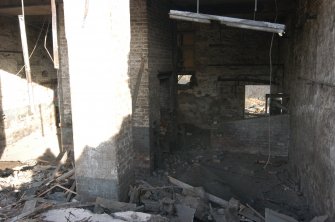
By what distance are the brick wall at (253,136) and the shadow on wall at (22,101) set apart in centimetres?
587

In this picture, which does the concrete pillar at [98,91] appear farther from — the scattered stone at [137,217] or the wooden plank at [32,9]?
the wooden plank at [32,9]

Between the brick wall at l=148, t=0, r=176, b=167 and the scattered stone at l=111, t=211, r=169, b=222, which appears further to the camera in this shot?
the brick wall at l=148, t=0, r=176, b=167

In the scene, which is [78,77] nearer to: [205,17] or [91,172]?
[91,172]

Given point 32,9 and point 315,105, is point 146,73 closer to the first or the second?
point 32,9

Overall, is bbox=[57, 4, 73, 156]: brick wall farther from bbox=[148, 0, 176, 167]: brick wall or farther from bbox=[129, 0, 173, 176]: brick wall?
bbox=[148, 0, 176, 167]: brick wall

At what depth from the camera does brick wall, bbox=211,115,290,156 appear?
10297 millimetres

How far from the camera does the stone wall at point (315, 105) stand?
5617 millimetres

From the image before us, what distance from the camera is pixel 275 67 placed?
41.9 ft

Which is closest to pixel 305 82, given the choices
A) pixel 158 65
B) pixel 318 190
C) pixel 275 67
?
pixel 318 190

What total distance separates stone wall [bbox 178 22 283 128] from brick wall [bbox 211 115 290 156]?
2.22 m

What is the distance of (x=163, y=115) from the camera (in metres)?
10.7

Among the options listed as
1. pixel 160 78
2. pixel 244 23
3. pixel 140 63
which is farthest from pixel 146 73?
pixel 244 23

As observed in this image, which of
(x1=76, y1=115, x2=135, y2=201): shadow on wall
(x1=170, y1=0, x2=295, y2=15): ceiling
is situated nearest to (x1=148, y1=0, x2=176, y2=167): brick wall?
(x1=170, y1=0, x2=295, y2=15): ceiling

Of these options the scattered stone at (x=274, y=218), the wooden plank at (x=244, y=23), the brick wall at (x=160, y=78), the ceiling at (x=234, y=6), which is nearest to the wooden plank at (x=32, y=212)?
the scattered stone at (x=274, y=218)
